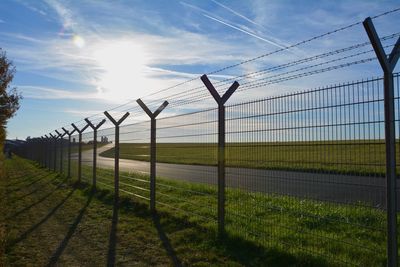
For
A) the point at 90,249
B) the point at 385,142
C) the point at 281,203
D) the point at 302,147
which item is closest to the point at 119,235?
the point at 90,249

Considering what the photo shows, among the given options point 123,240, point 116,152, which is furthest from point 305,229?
point 116,152

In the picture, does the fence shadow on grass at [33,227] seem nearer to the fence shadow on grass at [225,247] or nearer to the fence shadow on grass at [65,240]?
the fence shadow on grass at [65,240]

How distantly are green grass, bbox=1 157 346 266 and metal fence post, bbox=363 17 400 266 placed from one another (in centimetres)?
120

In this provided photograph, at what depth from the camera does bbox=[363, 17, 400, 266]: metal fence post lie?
4.73m

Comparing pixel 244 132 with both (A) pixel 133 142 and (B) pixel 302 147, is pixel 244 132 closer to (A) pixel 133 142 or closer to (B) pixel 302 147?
(B) pixel 302 147

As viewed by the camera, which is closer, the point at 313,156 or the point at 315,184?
the point at 313,156

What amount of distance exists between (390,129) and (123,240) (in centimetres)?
474

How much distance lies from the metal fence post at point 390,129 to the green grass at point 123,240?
1.20m

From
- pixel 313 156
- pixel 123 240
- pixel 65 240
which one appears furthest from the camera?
pixel 65 240

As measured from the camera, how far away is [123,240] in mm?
7988

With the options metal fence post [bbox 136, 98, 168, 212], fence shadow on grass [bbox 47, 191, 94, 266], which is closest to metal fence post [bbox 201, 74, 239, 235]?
fence shadow on grass [bbox 47, 191, 94, 266]

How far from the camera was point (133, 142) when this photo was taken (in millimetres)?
12469

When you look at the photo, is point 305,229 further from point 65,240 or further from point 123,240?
point 65,240

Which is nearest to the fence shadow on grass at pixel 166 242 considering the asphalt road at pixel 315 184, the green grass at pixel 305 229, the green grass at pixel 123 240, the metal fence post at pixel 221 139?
the green grass at pixel 123 240
